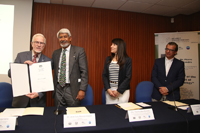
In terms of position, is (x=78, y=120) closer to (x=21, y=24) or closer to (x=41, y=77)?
(x=41, y=77)

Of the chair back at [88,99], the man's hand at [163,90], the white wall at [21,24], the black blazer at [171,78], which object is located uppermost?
the white wall at [21,24]

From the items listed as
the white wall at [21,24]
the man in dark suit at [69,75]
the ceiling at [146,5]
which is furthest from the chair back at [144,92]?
the white wall at [21,24]

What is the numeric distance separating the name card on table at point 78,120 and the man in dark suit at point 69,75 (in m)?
0.92

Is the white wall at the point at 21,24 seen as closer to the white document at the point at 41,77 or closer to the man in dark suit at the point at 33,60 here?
the man in dark suit at the point at 33,60

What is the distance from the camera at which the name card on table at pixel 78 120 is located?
1.09 m

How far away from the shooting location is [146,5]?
376 centimetres

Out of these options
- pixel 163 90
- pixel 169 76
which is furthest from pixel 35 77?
pixel 169 76

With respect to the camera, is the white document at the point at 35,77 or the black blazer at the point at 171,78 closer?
the white document at the point at 35,77

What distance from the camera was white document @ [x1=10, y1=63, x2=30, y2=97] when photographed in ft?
4.89

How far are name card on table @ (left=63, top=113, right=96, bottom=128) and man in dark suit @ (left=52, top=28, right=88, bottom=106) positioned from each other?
92cm

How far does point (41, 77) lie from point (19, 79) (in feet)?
0.75

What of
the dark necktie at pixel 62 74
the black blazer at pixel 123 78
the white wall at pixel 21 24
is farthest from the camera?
the white wall at pixel 21 24

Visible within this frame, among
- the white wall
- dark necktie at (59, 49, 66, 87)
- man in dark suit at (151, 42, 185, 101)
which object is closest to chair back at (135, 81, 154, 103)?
man in dark suit at (151, 42, 185, 101)

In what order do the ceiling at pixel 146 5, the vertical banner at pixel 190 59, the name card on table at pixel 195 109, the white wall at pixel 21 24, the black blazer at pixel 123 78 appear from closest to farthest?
the name card on table at pixel 195 109, the black blazer at pixel 123 78, the white wall at pixel 21 24, the ceiling at pixel 146 5, the vertical banner at pixel 190 59
